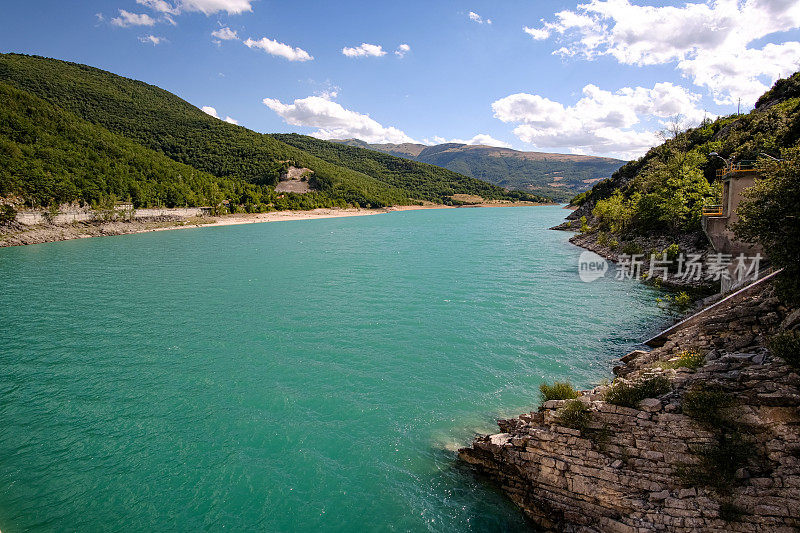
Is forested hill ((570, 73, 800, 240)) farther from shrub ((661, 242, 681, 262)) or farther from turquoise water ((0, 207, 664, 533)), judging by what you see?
turquoise water ((0, 207, 664, 533))

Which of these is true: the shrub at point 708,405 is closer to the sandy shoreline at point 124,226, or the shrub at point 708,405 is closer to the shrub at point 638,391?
the shrub at point 638,391

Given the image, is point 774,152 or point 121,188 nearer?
point 774,152

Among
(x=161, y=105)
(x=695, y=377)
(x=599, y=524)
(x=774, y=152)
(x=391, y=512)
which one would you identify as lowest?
(x=391, y=512)

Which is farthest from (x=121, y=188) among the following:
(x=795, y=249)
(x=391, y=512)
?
(x=795, y=249)

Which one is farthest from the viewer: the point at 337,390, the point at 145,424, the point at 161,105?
the point at 161,105

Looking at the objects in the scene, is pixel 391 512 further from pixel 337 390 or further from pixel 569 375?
pixel 569 375
